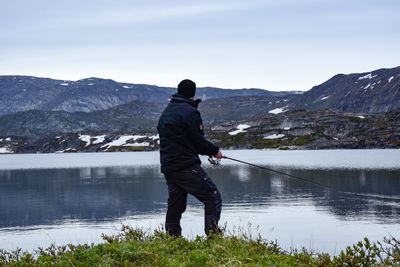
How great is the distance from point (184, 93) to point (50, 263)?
4.81m

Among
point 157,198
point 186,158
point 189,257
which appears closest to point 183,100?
point 186,158

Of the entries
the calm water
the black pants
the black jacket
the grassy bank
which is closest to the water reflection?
the calm water

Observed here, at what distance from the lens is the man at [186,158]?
1114 centimetres

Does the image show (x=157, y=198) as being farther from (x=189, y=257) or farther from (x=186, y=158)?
(x=189, y=257)

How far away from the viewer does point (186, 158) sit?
11227 mm

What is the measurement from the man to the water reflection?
20.1 metres

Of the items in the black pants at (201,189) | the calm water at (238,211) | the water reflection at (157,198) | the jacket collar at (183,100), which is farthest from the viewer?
the water reflection at (157,198)

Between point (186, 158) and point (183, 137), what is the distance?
467mm

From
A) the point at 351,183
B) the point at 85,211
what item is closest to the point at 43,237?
the point at 85,211

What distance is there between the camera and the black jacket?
11.2 m

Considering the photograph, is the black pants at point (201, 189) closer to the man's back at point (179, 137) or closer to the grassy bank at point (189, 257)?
the man's back at point (179, 137)

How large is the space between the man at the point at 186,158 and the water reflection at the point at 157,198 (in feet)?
65.9

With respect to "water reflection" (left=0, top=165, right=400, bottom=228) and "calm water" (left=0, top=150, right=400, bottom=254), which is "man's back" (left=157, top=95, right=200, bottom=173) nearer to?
"calm water" (left=0, top=150, right=400, bottom=254)

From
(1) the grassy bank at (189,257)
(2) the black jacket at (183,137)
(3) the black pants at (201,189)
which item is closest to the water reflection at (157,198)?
(3) the black pants at (201,189)
